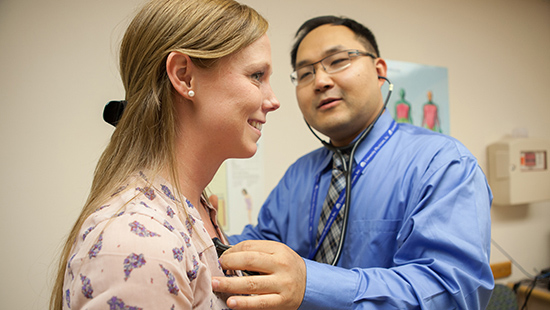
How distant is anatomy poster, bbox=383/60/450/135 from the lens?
235cm

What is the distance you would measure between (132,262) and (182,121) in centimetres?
37

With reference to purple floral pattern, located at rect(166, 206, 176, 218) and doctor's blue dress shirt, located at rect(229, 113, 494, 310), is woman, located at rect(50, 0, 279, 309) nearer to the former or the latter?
purple floral pattern, located at rect(166, 206, 176, 218)

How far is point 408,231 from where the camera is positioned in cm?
110

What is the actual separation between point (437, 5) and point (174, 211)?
249cm

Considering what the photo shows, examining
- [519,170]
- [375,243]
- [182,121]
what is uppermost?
[182,121]

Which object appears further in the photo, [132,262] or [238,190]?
[238,190]

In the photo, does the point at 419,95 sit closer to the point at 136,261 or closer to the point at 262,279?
the point at 262,279

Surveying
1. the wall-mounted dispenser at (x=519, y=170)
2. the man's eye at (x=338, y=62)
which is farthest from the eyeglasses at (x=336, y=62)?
the wall-mounted dispenser at (x=519, y=170)

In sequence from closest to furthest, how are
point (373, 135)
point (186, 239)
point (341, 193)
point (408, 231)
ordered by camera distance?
point (186, 239) < point (408, 231) < point (341, 193) < point (373, 135)

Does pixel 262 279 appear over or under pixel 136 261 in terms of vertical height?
under

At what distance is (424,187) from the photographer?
1.14m

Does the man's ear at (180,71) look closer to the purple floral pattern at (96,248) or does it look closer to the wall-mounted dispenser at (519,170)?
the purple floral pattern at (96,248)

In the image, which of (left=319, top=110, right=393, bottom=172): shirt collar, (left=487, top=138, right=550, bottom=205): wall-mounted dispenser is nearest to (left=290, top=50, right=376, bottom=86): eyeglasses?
(left=319, top=110, right=393, bottom=172): shirt collar

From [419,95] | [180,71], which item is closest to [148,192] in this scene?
[180,71]
